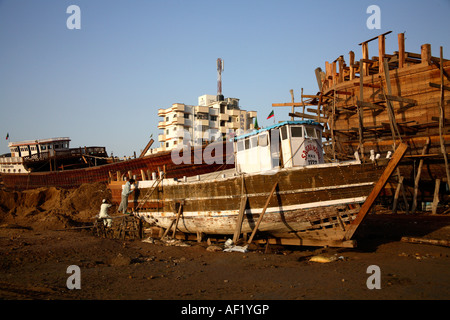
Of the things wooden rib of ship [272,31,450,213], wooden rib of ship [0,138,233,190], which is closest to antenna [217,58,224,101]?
wooden rib of ship [0,138,233,190]

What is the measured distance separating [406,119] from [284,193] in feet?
35.2

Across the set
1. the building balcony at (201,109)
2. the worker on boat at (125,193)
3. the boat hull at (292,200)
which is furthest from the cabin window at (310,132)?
the building balcony at (201,109)

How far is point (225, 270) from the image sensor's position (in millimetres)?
9391

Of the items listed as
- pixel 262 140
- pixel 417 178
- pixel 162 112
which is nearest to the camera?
pixel 262 140

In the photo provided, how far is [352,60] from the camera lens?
21.6m

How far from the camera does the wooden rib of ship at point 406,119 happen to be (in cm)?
1669

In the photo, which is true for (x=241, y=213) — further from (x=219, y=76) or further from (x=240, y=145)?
(x=219, y=76)

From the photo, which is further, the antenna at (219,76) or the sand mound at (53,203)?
the antenna at (219,76)

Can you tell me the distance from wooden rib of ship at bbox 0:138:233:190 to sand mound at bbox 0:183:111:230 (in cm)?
205

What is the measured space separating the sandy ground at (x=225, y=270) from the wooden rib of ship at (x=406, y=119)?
371 cm

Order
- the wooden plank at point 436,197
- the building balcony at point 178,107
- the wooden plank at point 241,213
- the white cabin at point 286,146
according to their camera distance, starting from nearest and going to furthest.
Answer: the wooden plank at point 241,213
the white cabin at point 286,146
the wooden plank at point 436,197
the building balcony at point 178,107

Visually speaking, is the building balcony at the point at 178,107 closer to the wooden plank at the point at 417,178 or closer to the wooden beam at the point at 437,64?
the wooden beam at the point at 437,64

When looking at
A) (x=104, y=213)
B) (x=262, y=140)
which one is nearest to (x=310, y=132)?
(x=262, y=140)
